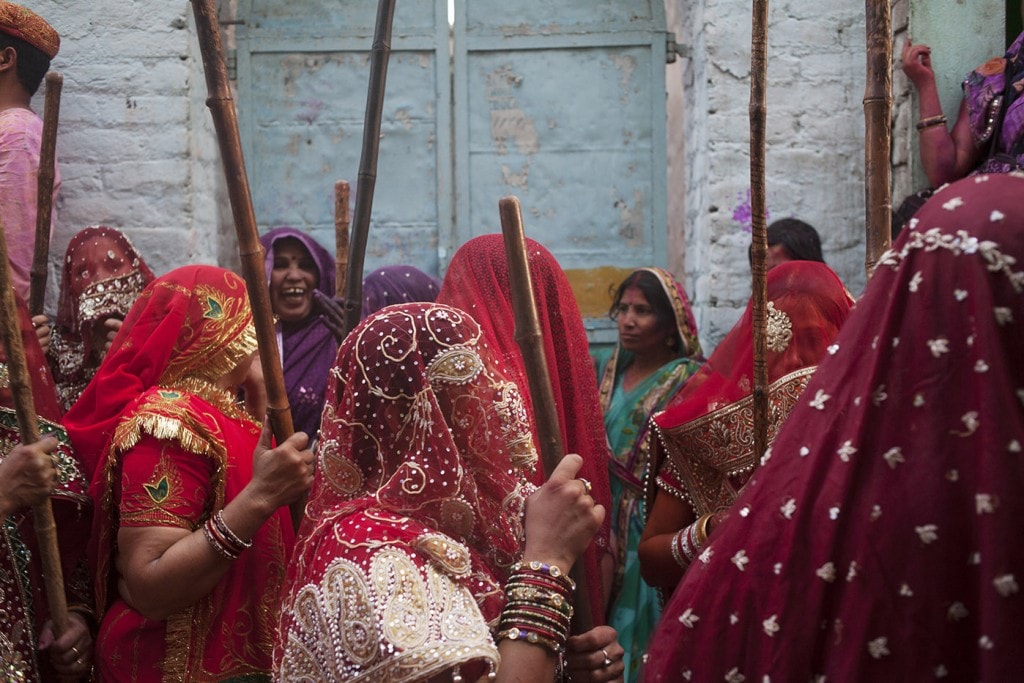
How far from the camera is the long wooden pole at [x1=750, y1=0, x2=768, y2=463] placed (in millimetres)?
2246

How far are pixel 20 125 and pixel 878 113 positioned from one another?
10.6 ft

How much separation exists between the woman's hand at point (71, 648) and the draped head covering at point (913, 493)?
1670 millimetres

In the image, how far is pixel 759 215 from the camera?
2303 millimetres

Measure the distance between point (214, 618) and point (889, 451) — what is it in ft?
5.58

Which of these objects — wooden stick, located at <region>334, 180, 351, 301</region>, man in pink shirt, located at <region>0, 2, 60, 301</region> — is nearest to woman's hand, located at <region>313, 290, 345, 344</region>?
wooden stick, located at <region>334, 180, 351, 301</region>

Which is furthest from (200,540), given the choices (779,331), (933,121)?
(933,121)

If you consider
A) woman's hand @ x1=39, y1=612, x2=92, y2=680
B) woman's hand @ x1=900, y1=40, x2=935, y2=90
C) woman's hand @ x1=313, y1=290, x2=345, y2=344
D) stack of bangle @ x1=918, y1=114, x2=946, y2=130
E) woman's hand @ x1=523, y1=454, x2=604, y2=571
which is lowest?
woman's hand @ x1=39, y1=612, x2=92, y2=680

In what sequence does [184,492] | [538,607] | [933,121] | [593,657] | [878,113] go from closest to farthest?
[538,607] < [593,657] < [878,113] < [184,492] < [933,121]

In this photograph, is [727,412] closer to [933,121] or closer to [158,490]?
[158,490]

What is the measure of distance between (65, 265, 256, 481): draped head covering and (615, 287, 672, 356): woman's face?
6.51 ft

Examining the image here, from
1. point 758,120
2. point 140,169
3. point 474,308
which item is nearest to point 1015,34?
point 758,120

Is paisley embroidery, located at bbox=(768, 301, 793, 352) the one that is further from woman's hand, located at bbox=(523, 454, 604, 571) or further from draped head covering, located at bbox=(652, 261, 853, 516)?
woman's hand, located at bbox=(523, 454, 604, 571)

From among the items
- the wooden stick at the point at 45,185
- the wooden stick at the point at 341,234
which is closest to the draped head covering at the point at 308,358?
the wooden stick at the point at 341,234

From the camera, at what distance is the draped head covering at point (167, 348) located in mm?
2580
